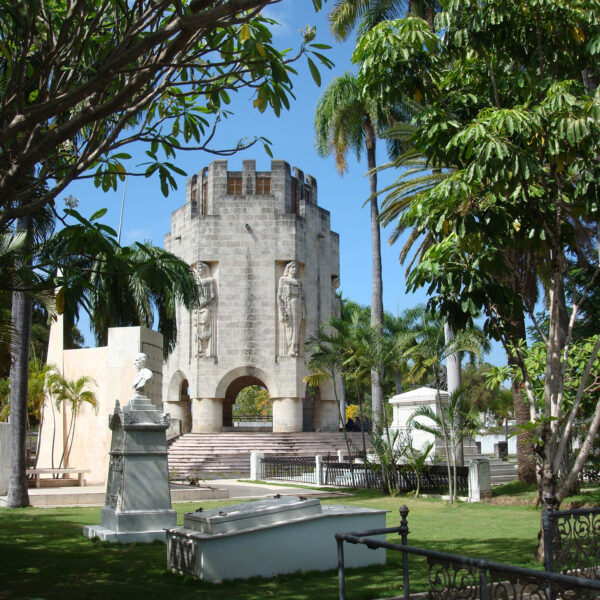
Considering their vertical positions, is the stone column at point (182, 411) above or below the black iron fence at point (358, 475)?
above

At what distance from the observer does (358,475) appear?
20516 millimetres

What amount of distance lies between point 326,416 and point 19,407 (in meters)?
22.1

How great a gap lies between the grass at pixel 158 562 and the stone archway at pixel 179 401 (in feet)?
71.2

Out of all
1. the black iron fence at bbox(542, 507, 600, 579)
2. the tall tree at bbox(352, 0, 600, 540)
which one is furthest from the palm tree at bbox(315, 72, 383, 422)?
the black iron fence at bbox(542, 507, 600, 579)

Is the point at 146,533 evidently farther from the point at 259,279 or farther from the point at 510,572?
the point at 259,279

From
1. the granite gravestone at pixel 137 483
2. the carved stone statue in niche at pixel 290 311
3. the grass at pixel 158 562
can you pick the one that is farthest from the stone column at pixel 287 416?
the granite gravestone at pixel 137 483

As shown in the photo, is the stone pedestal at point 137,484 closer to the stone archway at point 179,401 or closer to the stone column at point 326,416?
the stone archway at point 179,401

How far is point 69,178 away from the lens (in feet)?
21.9

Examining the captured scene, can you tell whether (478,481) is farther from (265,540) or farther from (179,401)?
(179,401)

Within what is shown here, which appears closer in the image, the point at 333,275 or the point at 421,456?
the point at 421,456

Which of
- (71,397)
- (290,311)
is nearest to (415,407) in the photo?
(290,311)

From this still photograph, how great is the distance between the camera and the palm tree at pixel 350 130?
27.3 metres

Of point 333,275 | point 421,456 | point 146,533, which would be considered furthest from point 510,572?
point 333,275

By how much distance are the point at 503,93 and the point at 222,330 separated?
84.6 feet
